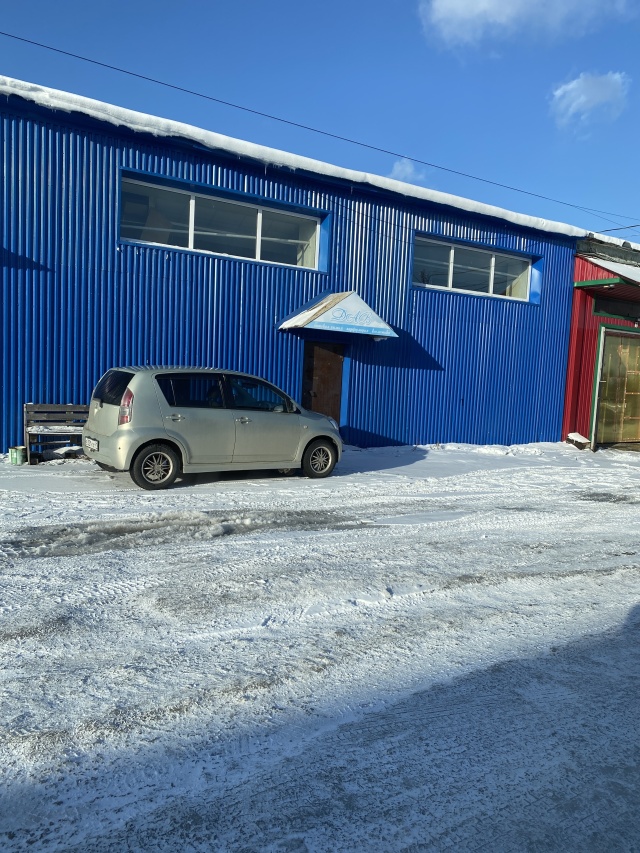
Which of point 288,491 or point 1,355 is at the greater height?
point 1,355

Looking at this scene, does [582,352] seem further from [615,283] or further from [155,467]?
[155,467]

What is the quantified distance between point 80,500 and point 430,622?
498cm

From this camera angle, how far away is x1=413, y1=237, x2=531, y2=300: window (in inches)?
630

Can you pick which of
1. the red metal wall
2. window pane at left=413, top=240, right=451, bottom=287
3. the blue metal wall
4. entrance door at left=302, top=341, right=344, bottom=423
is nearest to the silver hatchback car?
the blue metal wall

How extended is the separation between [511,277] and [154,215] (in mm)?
9295

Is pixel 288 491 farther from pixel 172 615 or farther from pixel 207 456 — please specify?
pixel 172 615

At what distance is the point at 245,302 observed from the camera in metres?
13.5

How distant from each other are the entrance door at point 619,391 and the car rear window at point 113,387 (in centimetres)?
1376

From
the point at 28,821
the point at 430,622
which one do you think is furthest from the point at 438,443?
the point at 28,821

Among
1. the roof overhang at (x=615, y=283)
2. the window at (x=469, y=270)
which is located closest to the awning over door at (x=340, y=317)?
the window at (x=469, y=270)

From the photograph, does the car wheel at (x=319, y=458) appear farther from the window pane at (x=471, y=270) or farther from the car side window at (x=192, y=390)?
the window pane at (x=471, y=270)

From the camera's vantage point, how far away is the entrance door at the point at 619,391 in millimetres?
18750

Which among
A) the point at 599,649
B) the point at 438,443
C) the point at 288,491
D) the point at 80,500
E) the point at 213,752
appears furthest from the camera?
the point at 438,443

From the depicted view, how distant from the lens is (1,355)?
11211 millimetres
